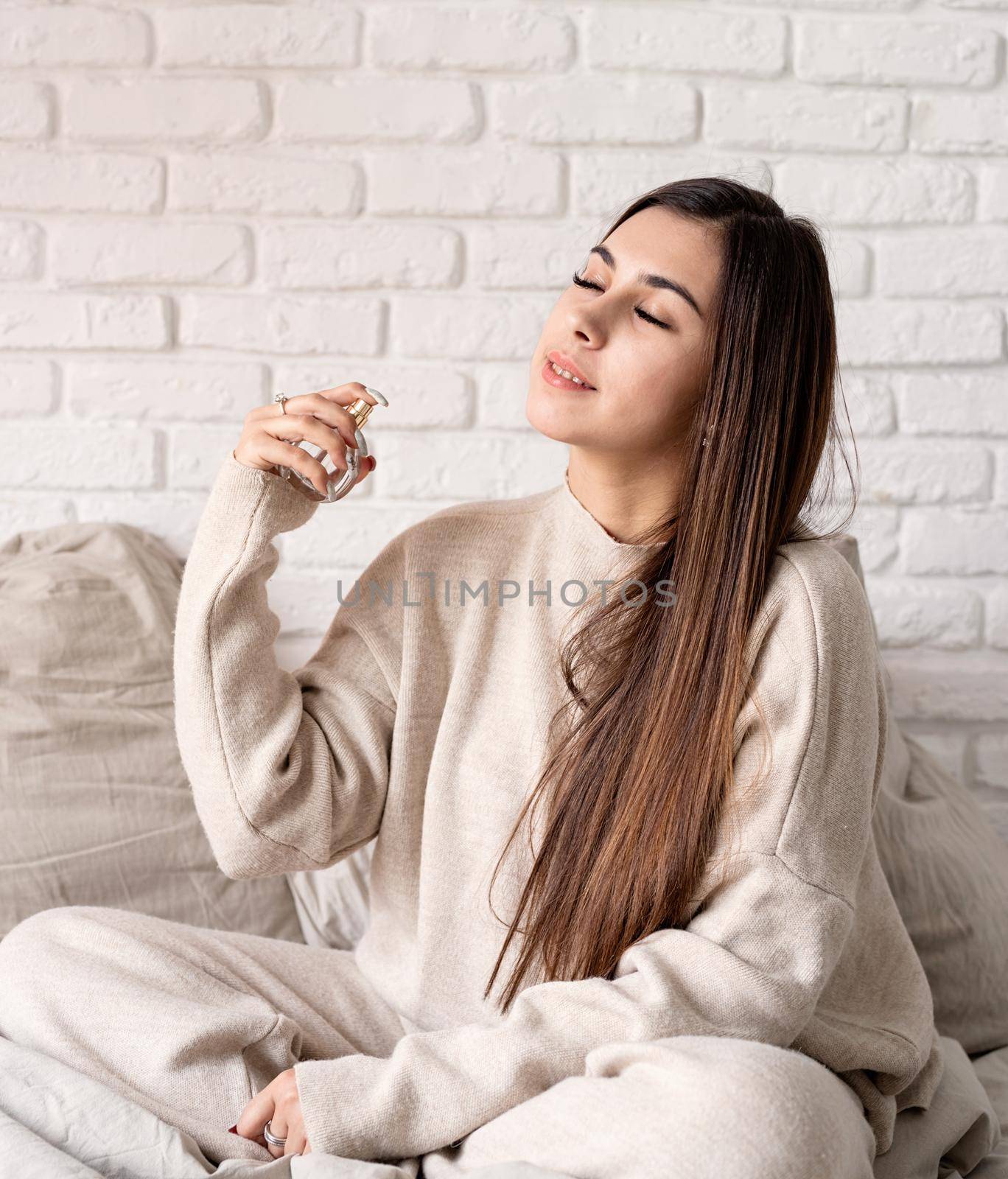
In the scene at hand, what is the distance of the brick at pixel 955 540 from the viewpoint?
5.62 feet

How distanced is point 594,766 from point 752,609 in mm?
198

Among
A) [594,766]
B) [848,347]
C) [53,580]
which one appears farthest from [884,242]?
[53,580]

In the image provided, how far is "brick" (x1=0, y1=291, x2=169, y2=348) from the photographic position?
1646mm

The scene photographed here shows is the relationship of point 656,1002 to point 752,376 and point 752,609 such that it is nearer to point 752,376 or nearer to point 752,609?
point 752,609

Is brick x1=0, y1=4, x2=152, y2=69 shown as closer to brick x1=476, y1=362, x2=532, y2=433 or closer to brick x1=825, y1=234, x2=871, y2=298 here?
brick x1=476, y1=362, x2=532, y2=433

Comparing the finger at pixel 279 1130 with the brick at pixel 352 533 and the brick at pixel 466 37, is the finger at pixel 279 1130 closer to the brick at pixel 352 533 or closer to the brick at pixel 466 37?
the brick at pixel 352 533

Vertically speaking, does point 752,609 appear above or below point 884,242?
below

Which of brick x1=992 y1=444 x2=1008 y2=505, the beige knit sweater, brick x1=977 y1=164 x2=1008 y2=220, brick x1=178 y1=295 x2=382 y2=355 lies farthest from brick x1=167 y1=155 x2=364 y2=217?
brick x1=992 y1=444 x2=1008 y2=505

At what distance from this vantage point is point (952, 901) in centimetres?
139

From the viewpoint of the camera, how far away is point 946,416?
66.6 inches

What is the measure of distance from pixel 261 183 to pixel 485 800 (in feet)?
3.02

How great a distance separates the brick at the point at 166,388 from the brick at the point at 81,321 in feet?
0.11

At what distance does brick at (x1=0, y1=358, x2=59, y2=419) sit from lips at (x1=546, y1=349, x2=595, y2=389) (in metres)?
0.85

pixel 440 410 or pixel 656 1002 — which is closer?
pixel 656 1002
